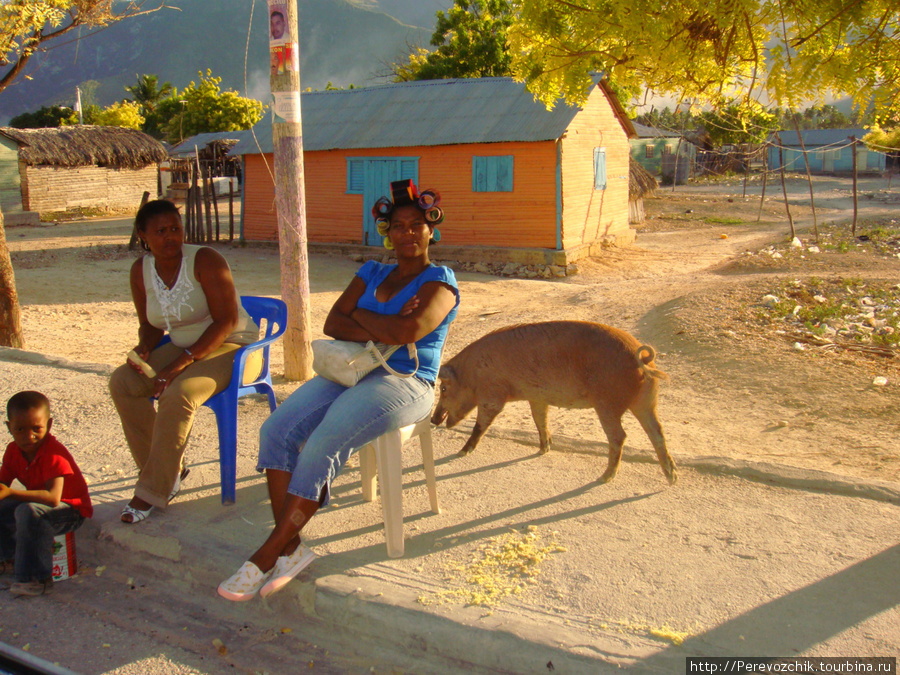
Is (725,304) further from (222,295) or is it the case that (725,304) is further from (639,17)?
(222,295)

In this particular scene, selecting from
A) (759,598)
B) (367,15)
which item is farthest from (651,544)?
(367,15)

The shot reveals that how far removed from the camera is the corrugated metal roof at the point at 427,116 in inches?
603

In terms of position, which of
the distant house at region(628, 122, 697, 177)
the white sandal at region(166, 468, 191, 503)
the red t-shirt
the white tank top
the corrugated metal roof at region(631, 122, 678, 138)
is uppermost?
the corrugated metal roof at region(631, 122, 678, 138)

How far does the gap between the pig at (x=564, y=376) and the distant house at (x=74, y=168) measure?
2384cm

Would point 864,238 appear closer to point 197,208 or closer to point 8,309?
point 197,208

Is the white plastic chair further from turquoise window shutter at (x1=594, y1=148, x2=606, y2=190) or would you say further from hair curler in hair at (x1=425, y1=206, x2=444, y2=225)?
turquoise window shutter at (x1=594, y1=148, x2=606, y2=190)

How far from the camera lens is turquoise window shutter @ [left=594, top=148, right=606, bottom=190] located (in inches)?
674

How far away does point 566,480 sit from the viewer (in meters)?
4.02

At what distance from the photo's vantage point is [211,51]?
164250 millimetres

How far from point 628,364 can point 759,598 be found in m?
1.37

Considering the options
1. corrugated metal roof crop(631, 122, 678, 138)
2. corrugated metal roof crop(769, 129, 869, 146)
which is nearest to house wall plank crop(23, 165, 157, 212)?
corrugated metal roof crop(631, 122, 678, 138)

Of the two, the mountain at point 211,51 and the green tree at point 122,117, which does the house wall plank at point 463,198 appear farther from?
the mountain at point 211,51

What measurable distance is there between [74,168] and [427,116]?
15.9 metres

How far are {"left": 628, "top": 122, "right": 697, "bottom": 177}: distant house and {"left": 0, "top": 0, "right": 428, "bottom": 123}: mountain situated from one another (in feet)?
377
